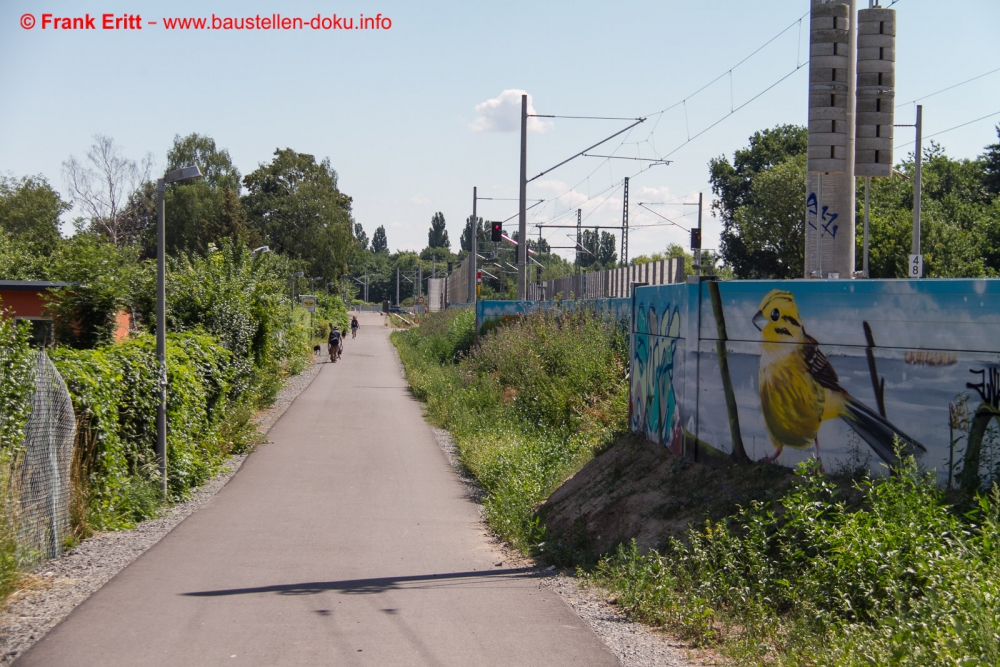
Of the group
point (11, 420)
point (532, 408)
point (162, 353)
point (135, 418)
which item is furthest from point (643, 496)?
point (532, 408)

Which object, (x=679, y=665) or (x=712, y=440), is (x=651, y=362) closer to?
(x=712, y=440)

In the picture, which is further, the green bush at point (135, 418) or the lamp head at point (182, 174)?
the lamp head at point (182, 174)

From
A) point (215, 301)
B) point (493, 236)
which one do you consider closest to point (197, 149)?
point (493, 236)

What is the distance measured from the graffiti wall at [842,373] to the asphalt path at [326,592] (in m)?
2.41

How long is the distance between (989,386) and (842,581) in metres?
1.71

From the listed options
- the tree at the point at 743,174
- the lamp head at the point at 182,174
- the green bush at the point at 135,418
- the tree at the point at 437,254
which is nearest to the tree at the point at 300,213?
the tree at the point at 743,174

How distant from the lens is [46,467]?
7.74 meters

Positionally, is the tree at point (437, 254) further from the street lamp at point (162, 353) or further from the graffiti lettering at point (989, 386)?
the graffiti lettering at point (989, 386)

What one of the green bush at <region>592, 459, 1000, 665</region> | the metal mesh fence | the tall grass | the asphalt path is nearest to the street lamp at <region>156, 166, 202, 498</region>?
the asphalt path

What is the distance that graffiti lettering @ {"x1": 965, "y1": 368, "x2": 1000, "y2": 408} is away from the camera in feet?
18.9

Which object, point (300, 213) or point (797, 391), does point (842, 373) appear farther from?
point (300, 213)

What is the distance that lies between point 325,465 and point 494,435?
3.05 metres

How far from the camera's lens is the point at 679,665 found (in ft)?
18.0

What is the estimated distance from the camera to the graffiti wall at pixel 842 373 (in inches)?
233
